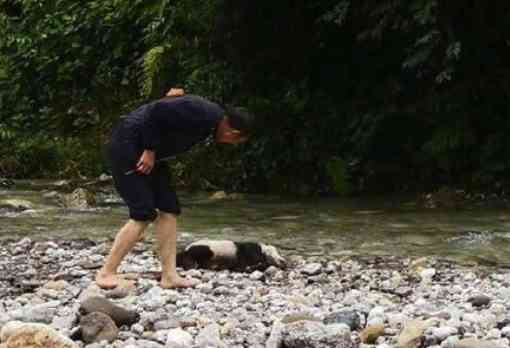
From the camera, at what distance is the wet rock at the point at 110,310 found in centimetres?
455

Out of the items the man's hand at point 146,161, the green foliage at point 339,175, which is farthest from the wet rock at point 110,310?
the green foliage at point 339,175

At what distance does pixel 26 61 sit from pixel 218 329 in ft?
43.1

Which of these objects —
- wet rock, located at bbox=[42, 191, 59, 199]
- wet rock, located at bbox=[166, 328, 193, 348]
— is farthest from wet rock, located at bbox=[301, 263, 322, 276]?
wet rock, located at bbox=[42, 191, 59, 199]

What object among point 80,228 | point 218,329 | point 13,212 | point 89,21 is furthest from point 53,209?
point 89,21

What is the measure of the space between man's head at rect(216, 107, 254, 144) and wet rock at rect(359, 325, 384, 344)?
1.46 m

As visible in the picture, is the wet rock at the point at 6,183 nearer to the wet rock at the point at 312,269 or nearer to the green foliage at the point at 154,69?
the green foliage at the point at 154,69

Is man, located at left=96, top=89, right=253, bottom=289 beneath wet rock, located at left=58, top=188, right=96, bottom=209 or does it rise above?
above

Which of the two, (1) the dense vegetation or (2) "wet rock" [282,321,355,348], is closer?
(2) "wet rock" [282,321,355,348]

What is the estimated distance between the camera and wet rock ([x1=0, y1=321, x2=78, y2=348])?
4012 mm

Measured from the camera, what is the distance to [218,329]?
14.6 ft

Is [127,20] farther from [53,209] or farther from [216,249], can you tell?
[216,249]

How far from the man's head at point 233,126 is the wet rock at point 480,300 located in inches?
58.8

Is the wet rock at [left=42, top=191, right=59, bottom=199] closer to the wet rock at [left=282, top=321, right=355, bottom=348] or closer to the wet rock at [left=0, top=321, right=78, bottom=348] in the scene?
the wet rock at [left=0, top=321, right=78, bottom=348]

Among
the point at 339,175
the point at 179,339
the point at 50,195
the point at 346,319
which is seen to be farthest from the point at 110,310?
the point at 50,195
